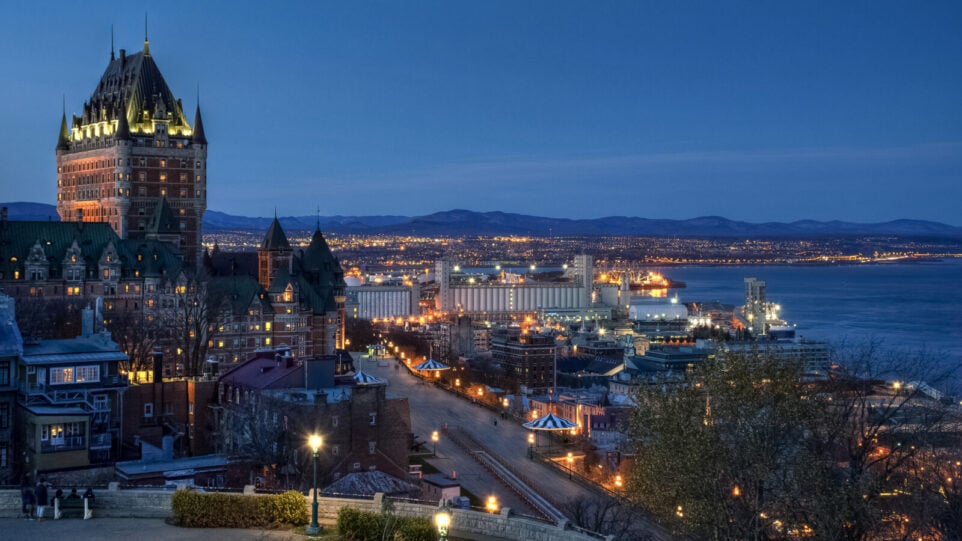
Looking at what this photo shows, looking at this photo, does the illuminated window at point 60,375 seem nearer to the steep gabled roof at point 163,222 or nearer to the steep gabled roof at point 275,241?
the steep gabled roof at point 275,241

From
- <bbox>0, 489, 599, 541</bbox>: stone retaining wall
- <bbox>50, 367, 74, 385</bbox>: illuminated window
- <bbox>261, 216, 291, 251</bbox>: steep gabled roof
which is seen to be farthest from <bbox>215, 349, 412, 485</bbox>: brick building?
<bbox>261, 216, 291, 251</bbox>: steep gabled roof

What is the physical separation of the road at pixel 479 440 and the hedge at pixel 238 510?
2402cm

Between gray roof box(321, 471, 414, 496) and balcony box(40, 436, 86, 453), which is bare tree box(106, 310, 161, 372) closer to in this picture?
balcony box(40, 436, 86, 453)

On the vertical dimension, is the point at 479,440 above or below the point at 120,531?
below

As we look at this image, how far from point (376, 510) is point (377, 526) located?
4.13ft

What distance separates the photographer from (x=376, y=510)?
24.1 m

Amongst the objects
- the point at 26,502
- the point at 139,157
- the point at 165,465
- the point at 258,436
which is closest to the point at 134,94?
the point at 139,157

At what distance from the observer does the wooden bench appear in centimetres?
2486

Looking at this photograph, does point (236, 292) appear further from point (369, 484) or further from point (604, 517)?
point (369, 484)

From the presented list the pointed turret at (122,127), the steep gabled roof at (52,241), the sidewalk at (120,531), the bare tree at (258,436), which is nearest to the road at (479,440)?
the bare tree at (258,436)

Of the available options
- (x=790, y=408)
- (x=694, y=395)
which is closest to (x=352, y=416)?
(x=694, y=395)

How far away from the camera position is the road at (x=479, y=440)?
5988 centimetres

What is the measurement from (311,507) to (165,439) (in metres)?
19.7

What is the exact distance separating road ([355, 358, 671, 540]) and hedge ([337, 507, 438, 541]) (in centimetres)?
2442
